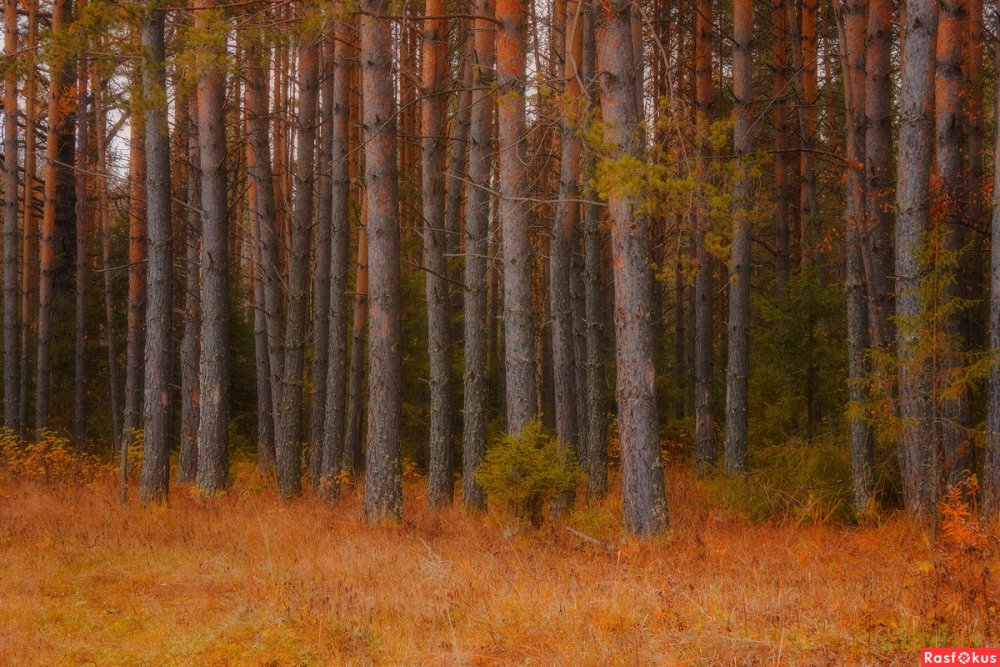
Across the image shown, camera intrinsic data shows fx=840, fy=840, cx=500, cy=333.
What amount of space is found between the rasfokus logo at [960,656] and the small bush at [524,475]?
4.49 m

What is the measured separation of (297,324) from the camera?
44.2 ft

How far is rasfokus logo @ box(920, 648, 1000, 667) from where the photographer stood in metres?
4.62

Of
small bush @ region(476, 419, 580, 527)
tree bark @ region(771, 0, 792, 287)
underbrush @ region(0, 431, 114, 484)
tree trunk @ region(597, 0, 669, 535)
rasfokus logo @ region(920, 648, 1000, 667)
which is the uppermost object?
tree bark @ region(771, 0, 792, 287)

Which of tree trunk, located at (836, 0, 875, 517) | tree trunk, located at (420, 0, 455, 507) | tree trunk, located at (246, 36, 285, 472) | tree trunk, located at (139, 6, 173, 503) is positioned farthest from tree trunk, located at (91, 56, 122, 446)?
tree trunk, located at (836, 0, 875, 517)

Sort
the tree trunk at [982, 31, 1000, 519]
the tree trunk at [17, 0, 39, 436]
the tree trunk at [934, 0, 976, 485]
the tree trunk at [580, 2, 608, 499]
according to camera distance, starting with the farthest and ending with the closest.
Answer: the tree trunk at [17, 0, 39, 436]
the tree trunk at [580, 2, 608, 499]
the tree trunk at [934, 0, 976, 485]
the tree trunk at [982, 31, 1000, 519]

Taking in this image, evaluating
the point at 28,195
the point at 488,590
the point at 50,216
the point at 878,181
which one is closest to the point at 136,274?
the point at 50,216

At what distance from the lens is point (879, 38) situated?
408 inches

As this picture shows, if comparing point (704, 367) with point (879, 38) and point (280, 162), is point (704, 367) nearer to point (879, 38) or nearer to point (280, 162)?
point (879, 38)

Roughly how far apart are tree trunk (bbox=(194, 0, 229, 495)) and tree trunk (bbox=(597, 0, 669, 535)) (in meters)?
6.45

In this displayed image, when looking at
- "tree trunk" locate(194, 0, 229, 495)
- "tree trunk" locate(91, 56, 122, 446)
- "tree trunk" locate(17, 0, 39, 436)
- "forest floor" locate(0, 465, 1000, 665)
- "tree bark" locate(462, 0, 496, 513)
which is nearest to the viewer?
"forest floor" locate(0, 465, 1000, 665)

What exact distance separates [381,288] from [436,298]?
1.66 meters

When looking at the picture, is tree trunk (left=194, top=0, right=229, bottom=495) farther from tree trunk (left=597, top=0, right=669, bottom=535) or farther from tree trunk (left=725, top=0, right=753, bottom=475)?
tree trunk (left=725, top=0, right=753, bottom=475)

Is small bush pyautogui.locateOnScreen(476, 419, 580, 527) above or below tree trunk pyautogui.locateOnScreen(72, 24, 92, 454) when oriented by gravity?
below

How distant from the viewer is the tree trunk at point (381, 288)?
1033 centimetres
